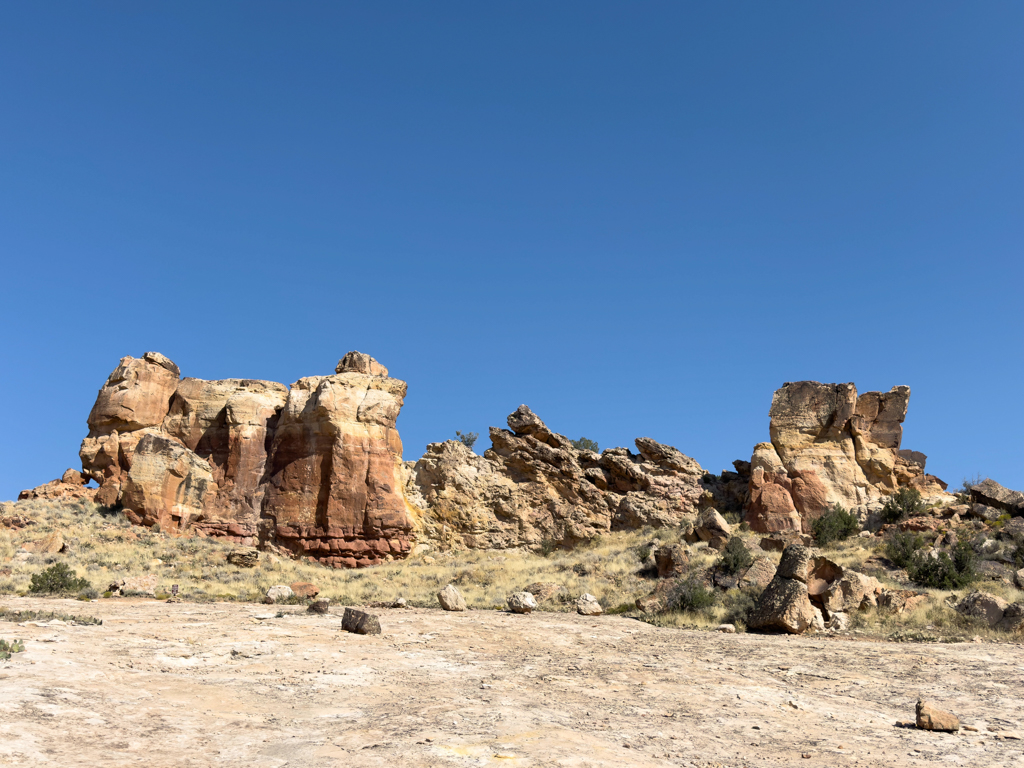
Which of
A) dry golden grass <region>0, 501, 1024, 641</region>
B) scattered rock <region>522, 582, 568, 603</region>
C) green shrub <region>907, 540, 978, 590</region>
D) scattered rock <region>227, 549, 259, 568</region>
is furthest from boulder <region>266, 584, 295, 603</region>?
green shrub <region>907, 540, 978, 590</region>

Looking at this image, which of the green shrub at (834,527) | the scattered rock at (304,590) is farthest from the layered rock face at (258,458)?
the green shrub at (834,527)

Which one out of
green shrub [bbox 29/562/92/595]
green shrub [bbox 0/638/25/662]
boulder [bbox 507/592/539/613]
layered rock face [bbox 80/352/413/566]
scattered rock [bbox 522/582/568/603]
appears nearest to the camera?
green shrub [bbox 0/638/25/662]

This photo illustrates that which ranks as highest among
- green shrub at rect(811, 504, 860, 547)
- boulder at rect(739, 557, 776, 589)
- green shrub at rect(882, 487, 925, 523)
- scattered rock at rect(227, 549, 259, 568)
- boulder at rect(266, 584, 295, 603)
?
green shrub at rect(882, 487, 925, 523)

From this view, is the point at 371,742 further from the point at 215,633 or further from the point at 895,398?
the point at 895,398

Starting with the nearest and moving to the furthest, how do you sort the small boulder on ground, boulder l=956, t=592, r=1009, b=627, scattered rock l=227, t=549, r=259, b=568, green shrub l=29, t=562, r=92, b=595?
the small boulder on ground < boulder l=956, t=592, r=1009, b=627 < green shrub l=29, t=562, r=92, b=595 < scattered rock l=227, t=549, r=259, b=568

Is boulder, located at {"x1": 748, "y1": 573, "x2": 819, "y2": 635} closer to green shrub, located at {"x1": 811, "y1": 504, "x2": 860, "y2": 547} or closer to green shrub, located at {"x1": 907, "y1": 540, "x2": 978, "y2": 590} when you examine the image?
green shrub, located at {"x1": 907, "y1": 540, "x2": 978, "y2": 590}

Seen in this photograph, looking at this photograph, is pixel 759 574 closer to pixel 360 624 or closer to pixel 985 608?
pixel 985 608

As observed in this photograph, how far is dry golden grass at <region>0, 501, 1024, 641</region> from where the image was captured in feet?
55.4

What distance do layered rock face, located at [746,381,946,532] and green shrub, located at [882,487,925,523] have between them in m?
1.69

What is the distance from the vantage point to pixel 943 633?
14.5 m

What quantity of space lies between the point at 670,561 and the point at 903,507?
472 inches

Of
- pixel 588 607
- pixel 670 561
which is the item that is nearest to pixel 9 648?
pixel 588 607

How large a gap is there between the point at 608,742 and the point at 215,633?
818cm

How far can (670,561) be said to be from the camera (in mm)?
22578
